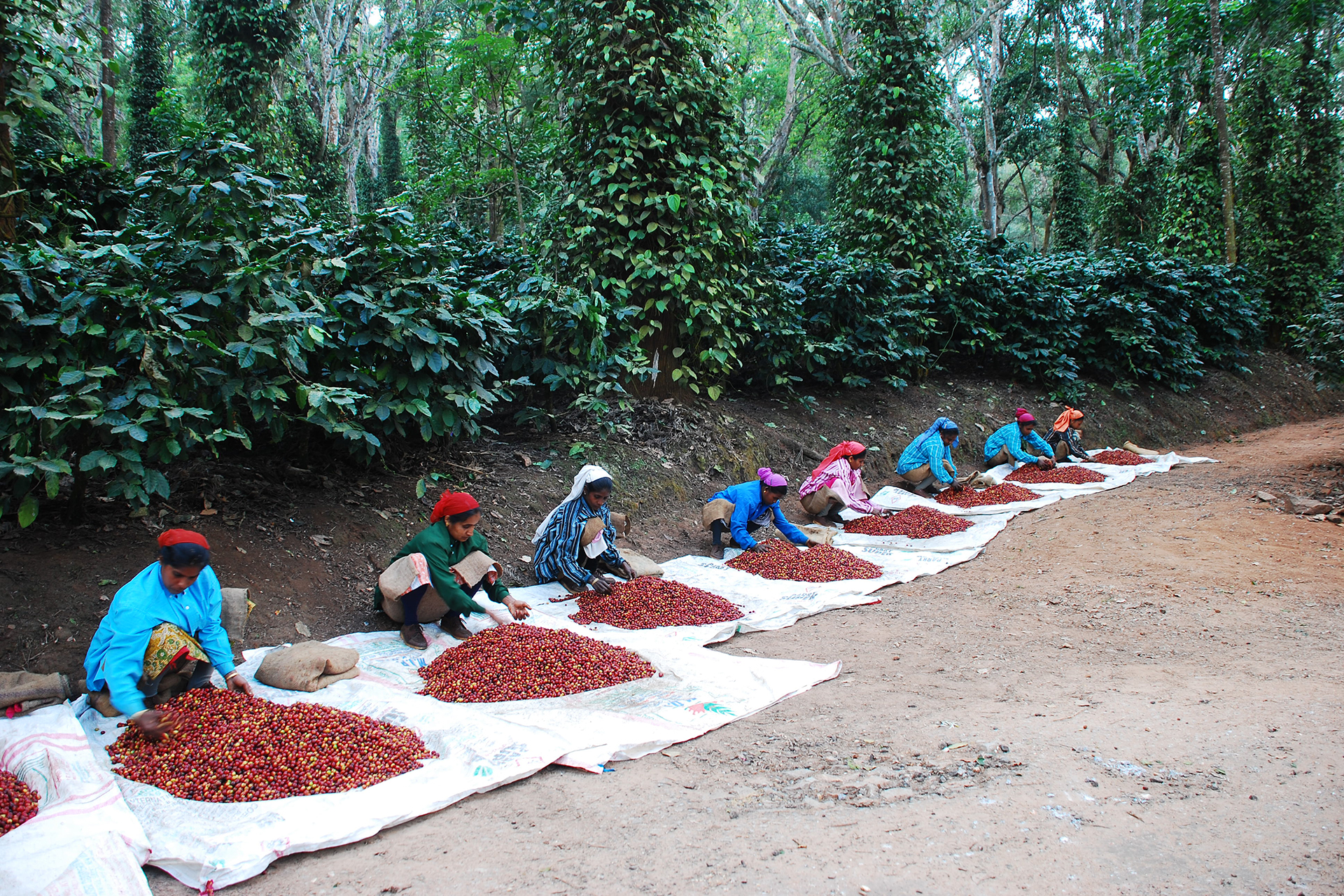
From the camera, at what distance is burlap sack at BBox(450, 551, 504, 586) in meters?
3.82

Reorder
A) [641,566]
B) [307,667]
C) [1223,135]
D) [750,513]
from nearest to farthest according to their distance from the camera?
[307,667], [641,566], [750,513], [1223,135]

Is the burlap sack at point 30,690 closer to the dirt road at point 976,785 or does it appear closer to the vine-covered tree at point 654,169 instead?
the dirt road at point 976,785

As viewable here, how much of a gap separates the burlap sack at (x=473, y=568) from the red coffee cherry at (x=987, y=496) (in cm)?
483

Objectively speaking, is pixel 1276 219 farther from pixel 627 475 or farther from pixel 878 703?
pixel 878 703

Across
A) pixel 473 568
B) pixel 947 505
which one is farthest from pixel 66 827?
pixel 947 505

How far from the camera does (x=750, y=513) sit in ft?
18.8

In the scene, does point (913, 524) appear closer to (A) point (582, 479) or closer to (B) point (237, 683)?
(A) point (582, 479)

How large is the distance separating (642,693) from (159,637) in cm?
184

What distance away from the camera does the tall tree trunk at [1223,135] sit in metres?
12.9

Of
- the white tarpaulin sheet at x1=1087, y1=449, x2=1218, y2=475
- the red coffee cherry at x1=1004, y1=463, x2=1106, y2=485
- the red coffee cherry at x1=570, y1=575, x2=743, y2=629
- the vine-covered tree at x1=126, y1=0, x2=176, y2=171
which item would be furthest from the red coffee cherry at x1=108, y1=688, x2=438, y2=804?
the vine-covered tree at x1=126, y1=0, x2=176, y2=171

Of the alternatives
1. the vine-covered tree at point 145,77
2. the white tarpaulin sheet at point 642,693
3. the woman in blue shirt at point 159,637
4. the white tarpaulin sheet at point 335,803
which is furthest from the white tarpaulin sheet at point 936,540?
the vine-covered tree at point 145,77

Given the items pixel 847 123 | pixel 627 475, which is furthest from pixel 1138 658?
pixel 847 123

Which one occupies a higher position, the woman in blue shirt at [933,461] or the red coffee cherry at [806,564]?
the woman in blue shirt at [933,461]

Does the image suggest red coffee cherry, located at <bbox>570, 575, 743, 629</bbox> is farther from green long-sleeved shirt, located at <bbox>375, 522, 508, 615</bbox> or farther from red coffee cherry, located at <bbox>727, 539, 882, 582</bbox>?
red coffee cherry, located at <bbox>727, 539, 882, 582</bbox>
